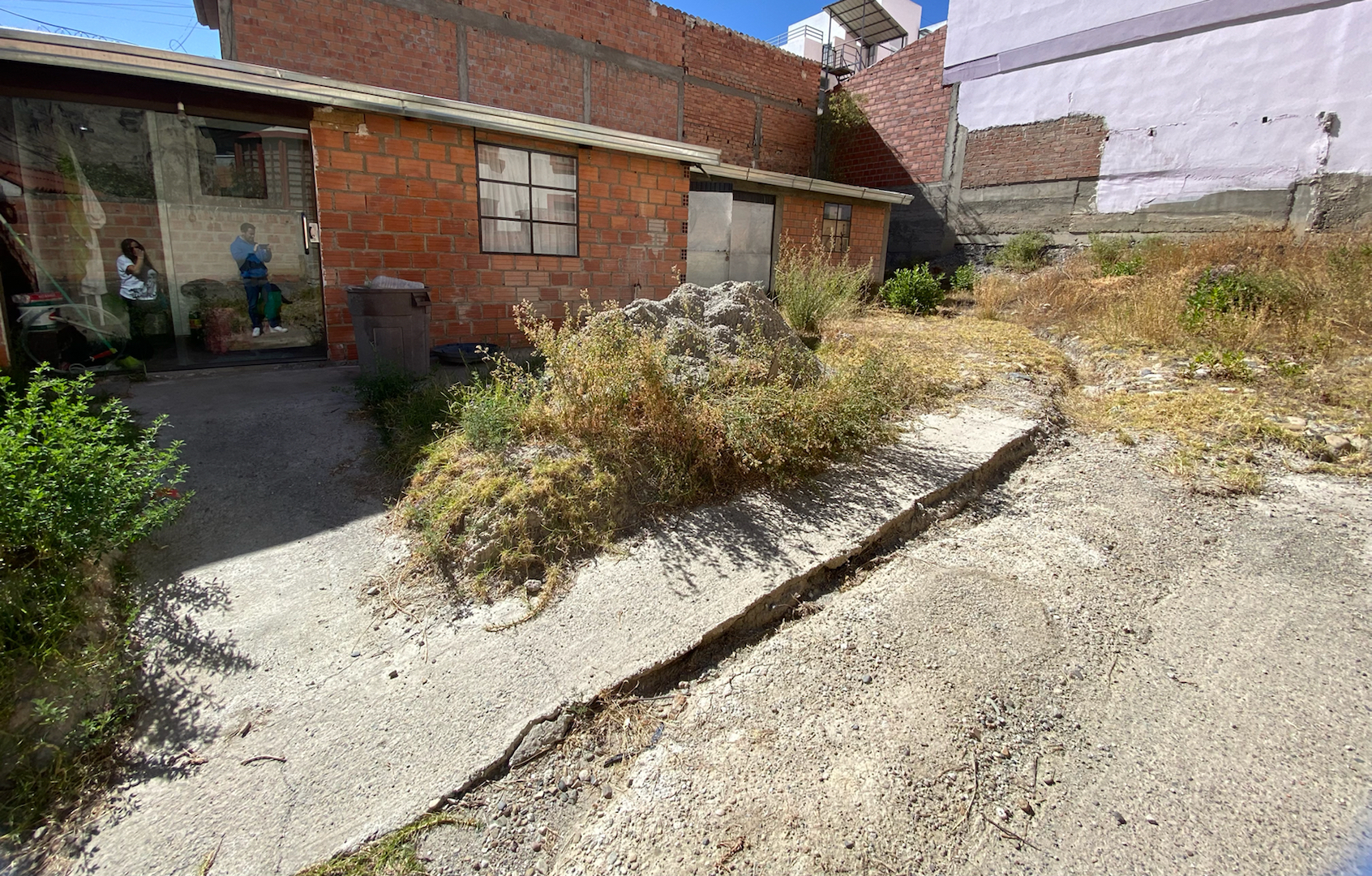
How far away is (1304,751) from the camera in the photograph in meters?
2.13

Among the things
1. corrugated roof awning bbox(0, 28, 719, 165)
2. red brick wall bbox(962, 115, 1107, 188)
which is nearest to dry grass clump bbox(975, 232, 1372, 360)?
red brick wall bbox(962, 115, 1107, 188)

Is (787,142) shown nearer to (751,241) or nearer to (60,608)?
(751,241)

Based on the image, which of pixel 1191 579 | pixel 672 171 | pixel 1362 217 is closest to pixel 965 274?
pixel 1362 217

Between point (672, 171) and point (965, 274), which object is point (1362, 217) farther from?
point (672, 171)

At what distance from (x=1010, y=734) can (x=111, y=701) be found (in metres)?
3.16

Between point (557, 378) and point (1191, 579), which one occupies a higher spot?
point (557, 378)

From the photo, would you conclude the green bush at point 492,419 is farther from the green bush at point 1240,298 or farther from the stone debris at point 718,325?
the green bush at point 1240,298

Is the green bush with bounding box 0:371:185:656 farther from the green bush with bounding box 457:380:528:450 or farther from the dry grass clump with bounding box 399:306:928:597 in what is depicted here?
the green bush with bounding box 457:380:528:450

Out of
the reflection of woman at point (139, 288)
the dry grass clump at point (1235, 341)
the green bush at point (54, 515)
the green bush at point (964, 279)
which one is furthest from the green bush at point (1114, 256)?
the reflection of woman at point (139, 288)

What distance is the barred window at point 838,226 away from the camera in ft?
40.5

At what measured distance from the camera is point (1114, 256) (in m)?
11.2

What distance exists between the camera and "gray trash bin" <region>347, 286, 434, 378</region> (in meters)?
5.16

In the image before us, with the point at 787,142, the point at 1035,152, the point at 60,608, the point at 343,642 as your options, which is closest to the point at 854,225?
the point at 1035,152

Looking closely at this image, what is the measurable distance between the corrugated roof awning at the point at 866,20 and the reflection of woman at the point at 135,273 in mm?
19182
